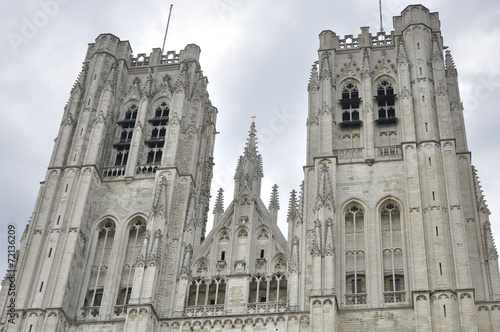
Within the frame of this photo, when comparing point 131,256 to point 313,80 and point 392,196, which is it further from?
point 313,80

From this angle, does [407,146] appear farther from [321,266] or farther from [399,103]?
[321,266]

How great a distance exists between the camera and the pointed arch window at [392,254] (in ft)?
114

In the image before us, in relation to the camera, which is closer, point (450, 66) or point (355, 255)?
point (355, 255)

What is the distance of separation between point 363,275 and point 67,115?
17744mm

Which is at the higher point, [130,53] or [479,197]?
[130,53]

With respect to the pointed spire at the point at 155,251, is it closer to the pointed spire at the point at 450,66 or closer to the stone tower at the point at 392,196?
the stone tower at the point at 392,196

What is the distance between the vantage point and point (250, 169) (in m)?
42.1

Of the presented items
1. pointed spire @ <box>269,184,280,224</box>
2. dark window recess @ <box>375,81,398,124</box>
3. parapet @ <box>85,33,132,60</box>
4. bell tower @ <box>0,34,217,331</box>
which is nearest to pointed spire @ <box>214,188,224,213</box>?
bell tower @ <box>0,34,217,331</box>

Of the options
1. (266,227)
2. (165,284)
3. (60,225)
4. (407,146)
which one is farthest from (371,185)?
(60,225)

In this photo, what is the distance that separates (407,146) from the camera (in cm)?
3878

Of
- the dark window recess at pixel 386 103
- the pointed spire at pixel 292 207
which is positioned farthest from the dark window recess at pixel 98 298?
the dark window recess at pixel 386 103

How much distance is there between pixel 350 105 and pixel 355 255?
9.36 metres

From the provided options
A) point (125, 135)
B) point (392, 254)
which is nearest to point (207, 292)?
point (392, 254)

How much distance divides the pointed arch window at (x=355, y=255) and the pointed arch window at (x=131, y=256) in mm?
8723
